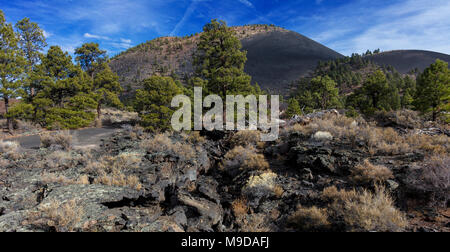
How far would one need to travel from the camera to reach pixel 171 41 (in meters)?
111

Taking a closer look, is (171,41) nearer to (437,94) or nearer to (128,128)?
(128,128)

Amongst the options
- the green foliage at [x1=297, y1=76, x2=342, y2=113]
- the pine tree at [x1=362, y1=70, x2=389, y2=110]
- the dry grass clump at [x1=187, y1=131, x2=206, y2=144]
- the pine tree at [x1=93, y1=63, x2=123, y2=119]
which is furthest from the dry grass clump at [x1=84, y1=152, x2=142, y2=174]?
the green foliage at [x1=297, y1=76, x2=342, y2=113]

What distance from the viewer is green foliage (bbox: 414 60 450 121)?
561 inches

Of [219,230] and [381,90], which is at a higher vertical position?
[381,90]

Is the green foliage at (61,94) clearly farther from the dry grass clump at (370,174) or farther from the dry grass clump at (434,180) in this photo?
the dry grass clump at (434,180)

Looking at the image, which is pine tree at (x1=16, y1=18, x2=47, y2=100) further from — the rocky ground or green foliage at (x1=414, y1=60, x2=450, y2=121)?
green foliage at (x1=414, y1=60, x2=450, y2=121)

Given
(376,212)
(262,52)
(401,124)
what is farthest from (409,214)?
(262,52)

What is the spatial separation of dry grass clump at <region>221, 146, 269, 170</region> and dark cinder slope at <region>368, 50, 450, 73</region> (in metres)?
107

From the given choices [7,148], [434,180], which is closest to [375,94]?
[434,180]

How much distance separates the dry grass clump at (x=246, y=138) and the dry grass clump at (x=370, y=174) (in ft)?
19.5

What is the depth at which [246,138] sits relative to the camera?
12.7 metres

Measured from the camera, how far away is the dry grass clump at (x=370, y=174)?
590 centimetres

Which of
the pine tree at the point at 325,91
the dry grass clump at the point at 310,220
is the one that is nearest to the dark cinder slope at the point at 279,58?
the pine tree at the point at 325,91
